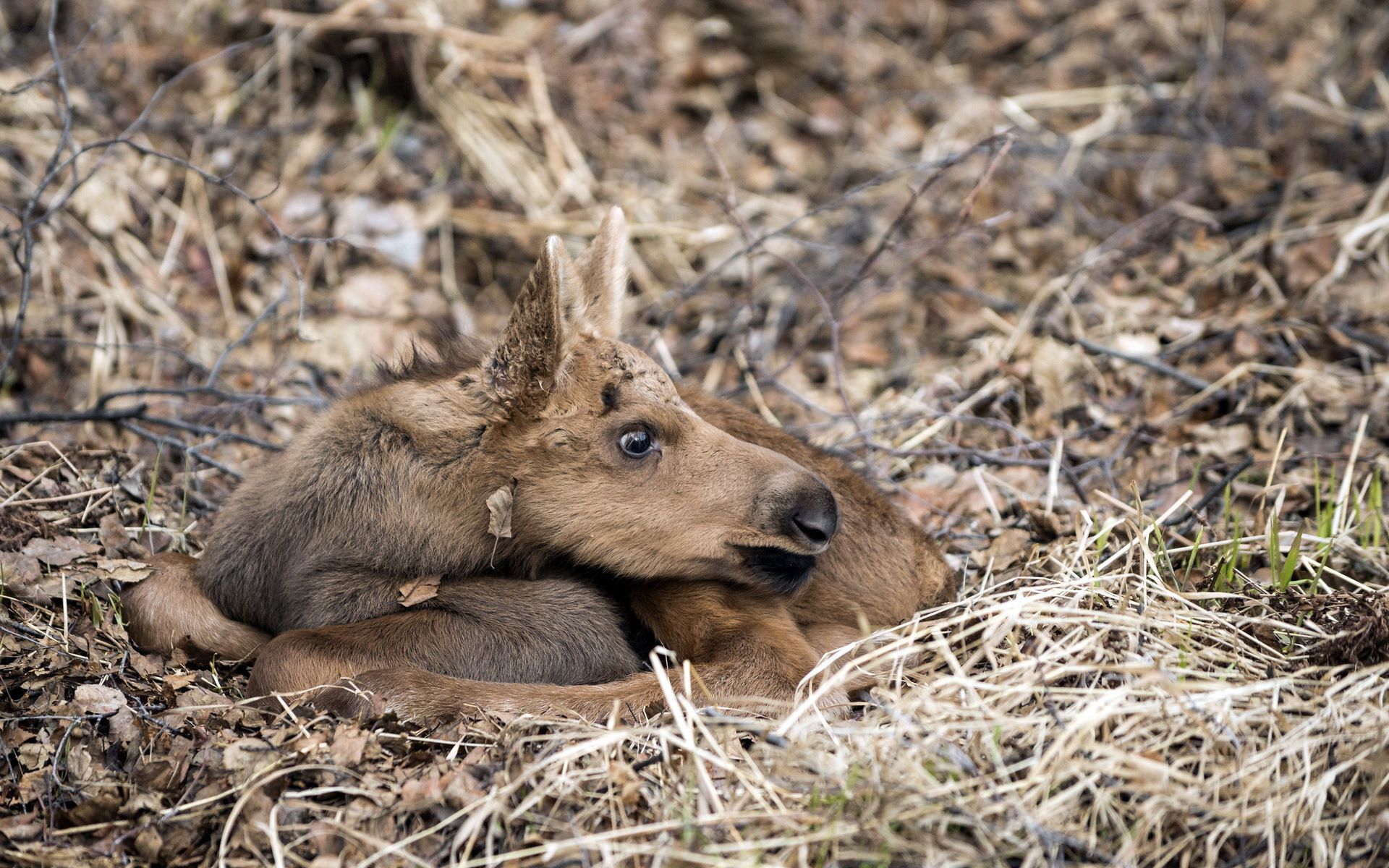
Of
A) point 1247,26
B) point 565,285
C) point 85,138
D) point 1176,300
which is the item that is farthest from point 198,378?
point 1247,26

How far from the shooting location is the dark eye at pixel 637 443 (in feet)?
14.4

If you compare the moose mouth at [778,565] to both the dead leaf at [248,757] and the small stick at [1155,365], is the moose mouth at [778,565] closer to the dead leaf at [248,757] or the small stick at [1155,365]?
the dead leaf at [248,757]

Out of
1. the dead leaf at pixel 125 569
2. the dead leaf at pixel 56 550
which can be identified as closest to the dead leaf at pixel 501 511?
the dead leaf at pixel 125 569

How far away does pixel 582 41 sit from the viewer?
9.95 m

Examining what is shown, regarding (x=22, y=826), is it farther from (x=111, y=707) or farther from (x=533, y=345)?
(x=533, y=345)

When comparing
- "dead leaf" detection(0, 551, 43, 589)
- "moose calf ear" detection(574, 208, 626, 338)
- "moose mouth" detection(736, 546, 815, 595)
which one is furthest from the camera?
"moose calf ear" detection(574, 208, 626, 338)

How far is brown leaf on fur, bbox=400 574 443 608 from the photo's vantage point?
14.3 feet

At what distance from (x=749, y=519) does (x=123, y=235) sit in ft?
17.6

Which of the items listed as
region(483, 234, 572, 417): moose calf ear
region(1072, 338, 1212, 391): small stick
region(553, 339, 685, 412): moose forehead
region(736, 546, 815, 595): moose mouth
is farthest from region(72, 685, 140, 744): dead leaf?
region(1072, 338, 1212, 391): small stick

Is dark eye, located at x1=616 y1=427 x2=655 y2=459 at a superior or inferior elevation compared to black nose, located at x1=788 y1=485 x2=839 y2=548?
superior

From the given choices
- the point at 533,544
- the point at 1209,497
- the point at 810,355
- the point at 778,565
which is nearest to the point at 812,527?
the point at 778,565

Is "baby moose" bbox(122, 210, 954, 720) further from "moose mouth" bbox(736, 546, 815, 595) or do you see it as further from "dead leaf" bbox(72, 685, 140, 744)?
"dead leaf" bbox(72, 685, 140, 744)

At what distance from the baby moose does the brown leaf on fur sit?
1 cm

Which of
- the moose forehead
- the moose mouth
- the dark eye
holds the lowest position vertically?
the moose mouth
